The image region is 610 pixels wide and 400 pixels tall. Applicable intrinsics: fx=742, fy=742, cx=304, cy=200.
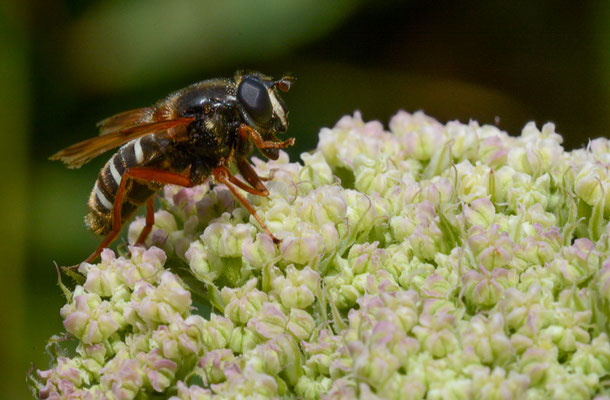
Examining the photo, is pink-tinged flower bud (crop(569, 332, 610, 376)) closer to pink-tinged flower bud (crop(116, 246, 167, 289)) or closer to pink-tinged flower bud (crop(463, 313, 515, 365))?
pink-tinged flower bud (crop(463, 313, 515, 365))

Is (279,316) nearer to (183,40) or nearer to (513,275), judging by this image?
(513,275)

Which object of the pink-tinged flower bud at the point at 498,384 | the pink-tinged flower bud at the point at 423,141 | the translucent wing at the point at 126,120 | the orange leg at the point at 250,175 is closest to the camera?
the pink-tinged flower bud at the point at 498,384

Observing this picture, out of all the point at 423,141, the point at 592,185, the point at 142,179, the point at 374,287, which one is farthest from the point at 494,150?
the point at 142,179

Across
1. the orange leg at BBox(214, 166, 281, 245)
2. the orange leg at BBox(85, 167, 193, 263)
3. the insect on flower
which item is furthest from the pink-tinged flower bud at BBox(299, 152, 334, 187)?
the orange leg at BBox(85, 167, 193, 263)

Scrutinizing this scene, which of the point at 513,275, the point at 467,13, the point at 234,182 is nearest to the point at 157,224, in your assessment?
the point at 234,182

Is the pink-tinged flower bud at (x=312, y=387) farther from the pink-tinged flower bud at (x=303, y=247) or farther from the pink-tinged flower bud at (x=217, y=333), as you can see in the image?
the pink-tinged flower bud at (x=303, y=247)

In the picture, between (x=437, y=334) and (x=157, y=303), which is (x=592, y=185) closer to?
(x=437, y=334)

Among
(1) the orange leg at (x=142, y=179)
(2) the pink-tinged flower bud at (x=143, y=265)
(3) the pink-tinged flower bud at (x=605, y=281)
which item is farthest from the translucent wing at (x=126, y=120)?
(3) the pink-tinged flower bud at (x=605, y=281)
